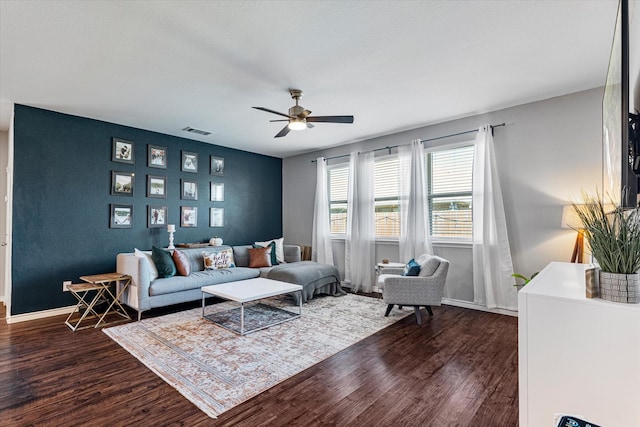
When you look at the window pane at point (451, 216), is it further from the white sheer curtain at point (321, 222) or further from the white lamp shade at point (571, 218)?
the white sheer curtain at point (321, 222)

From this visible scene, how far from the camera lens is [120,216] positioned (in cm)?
477

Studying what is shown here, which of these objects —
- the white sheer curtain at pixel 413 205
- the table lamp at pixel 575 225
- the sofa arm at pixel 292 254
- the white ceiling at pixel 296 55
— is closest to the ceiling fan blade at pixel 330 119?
the white ceiling at pixel 296 55

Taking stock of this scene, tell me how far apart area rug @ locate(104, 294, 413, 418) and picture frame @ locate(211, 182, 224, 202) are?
2240 millimetres

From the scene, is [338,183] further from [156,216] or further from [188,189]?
[156,216]

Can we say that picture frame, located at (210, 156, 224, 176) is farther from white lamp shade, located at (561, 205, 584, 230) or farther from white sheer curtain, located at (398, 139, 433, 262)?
white lamp shade, located at (561, 205, 584, 230)

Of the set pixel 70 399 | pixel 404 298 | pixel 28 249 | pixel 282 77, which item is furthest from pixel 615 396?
pixel 28 249

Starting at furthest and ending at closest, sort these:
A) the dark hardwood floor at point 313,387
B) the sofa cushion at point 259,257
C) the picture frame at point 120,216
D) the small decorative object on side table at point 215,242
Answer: the small decorative object on side table at point 215,242 → the sofa cushion at point 259,257 → the picture frame at point 120,216 → the dark hardwood floor at point 313,387

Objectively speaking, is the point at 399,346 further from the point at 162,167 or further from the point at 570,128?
the point at 162,167

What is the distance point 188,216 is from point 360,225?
305 cm

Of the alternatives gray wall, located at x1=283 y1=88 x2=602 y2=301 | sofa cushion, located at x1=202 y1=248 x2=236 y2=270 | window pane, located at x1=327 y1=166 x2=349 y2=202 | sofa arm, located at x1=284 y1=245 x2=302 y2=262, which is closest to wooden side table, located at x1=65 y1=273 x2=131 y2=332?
sofa cushion, located at x1=202 y1=248 x2=236 y2=270

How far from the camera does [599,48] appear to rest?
108 inches

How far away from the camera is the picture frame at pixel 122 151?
186 inches

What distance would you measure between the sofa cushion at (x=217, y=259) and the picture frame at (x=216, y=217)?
2.66 ft

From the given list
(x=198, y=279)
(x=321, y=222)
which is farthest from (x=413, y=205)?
(x=198, y=279)
